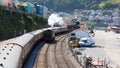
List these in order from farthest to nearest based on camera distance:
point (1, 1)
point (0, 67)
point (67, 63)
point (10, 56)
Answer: point (1, 1) → point (67, 63) → point (10, 56) → point (0, 67)

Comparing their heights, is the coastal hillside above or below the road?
above

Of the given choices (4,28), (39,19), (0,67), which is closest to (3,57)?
(0,67)

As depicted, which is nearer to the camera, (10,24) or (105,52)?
(10,24)

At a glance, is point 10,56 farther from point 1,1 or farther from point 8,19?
point 1,1

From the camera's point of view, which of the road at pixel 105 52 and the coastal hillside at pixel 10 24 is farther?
the road at pixel 105 52

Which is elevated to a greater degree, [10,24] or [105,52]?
[10,24]

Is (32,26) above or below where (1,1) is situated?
below

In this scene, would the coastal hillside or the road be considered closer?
the coastal hillside

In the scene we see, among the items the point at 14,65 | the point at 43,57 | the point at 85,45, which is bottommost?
the point at 85,45

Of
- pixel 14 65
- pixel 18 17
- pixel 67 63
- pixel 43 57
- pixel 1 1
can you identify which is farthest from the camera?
pixel 1 1

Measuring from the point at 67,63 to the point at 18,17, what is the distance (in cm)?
4206

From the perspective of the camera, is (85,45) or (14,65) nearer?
(14,65)

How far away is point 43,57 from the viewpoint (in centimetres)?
4675

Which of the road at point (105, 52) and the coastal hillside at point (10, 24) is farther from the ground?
the coastal hillside at point (10, 24)
